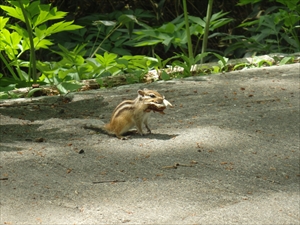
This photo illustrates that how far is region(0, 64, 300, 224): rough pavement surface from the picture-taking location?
10.2 ft

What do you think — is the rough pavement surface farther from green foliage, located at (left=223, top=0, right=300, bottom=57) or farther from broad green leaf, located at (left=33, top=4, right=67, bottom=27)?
green foliage, located at (left=223, top=0, right=300, bottom=57)

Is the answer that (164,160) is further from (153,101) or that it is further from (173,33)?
(173,33)

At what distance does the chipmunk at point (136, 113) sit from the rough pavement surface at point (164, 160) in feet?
0.24

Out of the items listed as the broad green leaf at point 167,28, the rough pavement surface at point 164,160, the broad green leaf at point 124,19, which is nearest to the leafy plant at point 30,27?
the rough pavement surface at point 164,160

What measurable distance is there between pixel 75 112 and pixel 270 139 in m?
1.57

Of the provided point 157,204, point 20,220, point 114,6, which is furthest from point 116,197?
point 114,6

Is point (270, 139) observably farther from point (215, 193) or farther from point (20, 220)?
point (20, 220)

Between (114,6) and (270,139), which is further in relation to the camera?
(114,6)

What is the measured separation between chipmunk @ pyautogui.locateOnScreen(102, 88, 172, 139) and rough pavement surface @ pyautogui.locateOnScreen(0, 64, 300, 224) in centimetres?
7

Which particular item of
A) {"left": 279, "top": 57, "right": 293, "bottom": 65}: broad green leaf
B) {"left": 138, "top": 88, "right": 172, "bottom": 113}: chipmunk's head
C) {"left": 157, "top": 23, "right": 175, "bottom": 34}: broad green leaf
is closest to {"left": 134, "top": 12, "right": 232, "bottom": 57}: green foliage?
{"left": 157, "top": 23, "right": 175, "bottom": 34}: broad green leaf

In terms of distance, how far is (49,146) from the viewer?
4090 mm

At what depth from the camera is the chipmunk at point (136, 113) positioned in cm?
426

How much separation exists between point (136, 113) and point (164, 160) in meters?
0.61

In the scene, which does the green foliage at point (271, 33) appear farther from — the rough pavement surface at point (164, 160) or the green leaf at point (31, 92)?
the green leaf at point (31, 92)
